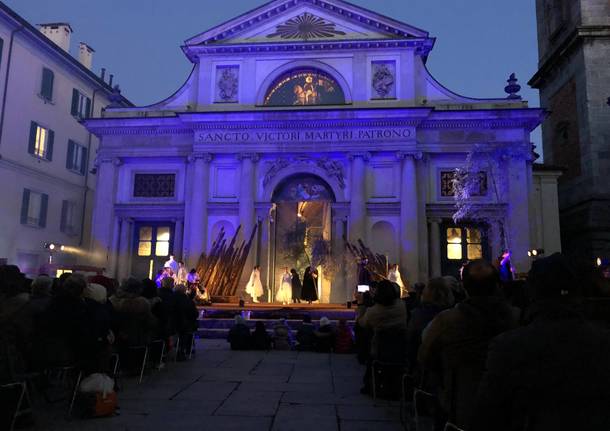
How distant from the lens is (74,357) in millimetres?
5672

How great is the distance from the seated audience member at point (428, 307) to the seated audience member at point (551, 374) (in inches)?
111

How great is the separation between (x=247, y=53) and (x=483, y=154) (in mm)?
11590

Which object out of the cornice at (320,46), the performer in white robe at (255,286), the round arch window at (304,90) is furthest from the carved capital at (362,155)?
the performer in white robe at (255,286)

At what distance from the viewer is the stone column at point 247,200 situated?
69.1ft

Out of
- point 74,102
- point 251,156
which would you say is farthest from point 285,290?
point 74,102

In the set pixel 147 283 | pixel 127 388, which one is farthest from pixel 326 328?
pixel 127 388

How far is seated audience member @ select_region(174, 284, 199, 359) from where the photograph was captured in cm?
956

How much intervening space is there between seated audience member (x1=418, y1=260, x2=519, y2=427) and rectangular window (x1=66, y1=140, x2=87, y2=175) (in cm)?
2871

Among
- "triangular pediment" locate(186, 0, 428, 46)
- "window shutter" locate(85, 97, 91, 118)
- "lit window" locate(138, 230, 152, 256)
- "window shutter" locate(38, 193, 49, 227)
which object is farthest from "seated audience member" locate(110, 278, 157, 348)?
"window shutter" locate(85, 97, 91, 118)

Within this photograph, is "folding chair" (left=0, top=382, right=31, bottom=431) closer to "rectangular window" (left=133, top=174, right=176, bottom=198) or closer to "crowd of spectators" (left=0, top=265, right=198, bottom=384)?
"crowd of spectators" (left=0, top=265, right=198, bottom=384)

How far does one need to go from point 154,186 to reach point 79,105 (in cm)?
1028

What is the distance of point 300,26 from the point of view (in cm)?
2259

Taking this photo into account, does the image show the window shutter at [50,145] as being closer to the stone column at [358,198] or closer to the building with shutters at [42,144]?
the building with shutters at [42,144]

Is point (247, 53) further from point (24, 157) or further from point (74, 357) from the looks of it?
point (74, 357)
